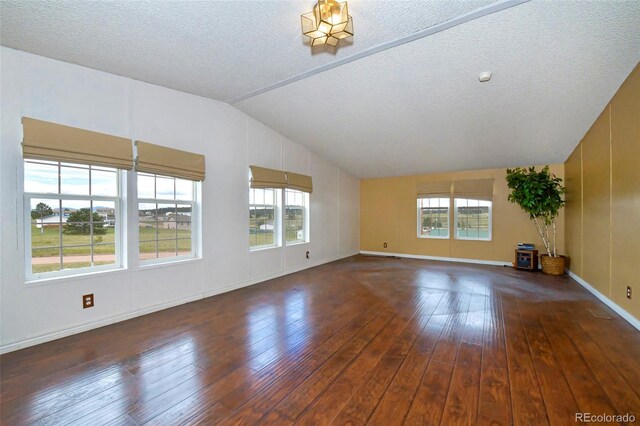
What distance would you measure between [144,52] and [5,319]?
267 cm

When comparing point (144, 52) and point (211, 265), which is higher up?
point (144, 52)

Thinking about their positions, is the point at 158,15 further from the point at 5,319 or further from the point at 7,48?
the point at 5,319

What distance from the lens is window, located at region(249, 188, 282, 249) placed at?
15.5 ft

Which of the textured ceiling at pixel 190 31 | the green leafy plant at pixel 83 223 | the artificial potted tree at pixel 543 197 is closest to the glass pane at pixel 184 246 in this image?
the green leafy plant at pixel 83 223

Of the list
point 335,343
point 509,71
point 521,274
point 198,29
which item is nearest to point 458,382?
point 335,343

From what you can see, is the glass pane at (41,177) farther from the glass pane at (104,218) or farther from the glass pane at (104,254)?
the glass pane at (104,254)

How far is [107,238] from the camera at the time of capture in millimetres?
3086

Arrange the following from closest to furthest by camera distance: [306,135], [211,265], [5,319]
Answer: [5,319], [211,265], [306,135]

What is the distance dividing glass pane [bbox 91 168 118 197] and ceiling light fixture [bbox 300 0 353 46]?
260 cm

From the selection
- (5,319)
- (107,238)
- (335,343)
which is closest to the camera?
(5,319)

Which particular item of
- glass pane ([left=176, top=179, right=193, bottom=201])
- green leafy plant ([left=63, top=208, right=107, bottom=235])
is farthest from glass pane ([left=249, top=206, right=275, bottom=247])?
green leafy plant ([left=63, top=208, right=107, bottom=235])

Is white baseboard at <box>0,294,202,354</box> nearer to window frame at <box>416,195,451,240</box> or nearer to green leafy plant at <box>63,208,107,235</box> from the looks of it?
green leafy plant at <box>63,208,107,235</box>

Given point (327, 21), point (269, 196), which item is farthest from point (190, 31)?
point (269, 196)

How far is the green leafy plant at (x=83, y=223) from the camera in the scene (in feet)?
9.27
